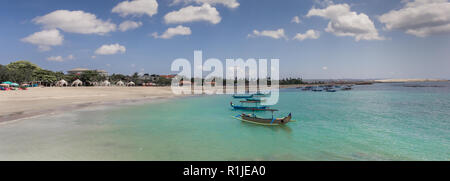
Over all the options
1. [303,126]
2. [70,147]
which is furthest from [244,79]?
[70,147]

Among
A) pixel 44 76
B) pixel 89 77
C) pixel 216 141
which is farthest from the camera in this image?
pixel 89 77

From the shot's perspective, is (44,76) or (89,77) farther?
(89,77)

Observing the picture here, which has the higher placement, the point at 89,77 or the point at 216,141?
the point at 89,77

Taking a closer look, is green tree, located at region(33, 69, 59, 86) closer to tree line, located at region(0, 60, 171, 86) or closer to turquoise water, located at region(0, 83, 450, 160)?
tree line, located at region(0, 60, 171, 86)

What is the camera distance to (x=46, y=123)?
15664 mm

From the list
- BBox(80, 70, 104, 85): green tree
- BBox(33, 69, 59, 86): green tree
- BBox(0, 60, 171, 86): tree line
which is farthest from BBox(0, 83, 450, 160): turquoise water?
BBox(80, 70, 104, 85): green tree

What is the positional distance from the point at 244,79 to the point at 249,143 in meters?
110

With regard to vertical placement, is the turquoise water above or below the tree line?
below

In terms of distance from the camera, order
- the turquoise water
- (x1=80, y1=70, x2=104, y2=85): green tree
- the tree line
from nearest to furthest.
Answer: the turquoise water < the tree line < (x1=80, y1=70, x2=104, y2=85): green tree

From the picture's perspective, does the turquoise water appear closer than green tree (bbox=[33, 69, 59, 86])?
Yes

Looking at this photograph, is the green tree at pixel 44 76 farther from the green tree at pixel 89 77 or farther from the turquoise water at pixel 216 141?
the turquoise water at pixel 216 141

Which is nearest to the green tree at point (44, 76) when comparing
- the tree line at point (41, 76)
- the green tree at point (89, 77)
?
the tree line at point (41, 76)

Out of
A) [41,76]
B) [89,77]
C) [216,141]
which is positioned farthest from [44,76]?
[216,141]

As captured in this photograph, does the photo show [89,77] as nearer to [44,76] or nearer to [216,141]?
[44,76]
